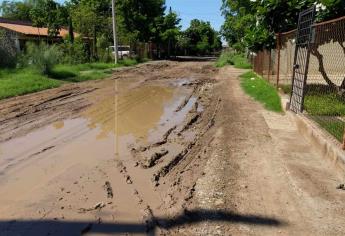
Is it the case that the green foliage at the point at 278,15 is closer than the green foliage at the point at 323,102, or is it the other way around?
A: the green foliage at the point at 323,102

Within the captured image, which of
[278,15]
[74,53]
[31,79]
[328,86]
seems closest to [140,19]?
[74,53]

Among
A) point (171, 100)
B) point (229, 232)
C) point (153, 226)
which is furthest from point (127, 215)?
point (171, 100)

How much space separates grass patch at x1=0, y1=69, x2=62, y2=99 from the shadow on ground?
→ 1055cm

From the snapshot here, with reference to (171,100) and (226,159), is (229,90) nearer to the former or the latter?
(171,100)

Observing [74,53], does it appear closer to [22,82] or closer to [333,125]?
[22,82]

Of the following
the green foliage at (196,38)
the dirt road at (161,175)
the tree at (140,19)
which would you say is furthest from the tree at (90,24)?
the green foliage at (196,38)

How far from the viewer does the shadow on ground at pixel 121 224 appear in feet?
14.9

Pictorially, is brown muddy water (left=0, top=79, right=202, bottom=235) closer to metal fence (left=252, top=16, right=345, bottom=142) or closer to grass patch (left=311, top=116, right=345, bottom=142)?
grass patch (left=311, top=116, right=345, bottom=142)

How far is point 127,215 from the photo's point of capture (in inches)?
195

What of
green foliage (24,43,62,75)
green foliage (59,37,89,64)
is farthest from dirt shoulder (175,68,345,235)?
green foliage (59,37,89,64)

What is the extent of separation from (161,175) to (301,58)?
6263 millimetres

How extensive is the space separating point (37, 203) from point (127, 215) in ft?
4.04

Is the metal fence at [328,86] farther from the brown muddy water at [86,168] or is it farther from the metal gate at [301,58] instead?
the brown muddy water at [86,168]

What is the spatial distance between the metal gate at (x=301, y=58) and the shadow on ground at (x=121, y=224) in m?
6.02
